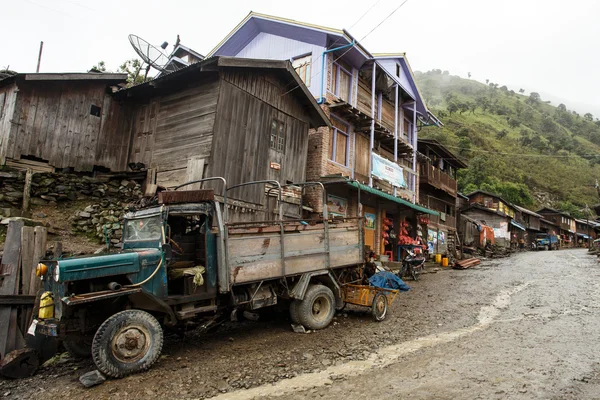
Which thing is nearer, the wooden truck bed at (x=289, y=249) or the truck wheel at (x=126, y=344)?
the truck wheel at (x=126, y=344)

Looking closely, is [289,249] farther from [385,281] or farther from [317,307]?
[385,281]

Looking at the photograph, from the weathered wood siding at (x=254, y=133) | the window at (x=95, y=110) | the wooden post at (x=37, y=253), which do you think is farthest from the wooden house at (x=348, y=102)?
the wooden post at (x=37, y=253)

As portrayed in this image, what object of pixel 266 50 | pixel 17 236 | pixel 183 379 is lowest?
pixel 183 379

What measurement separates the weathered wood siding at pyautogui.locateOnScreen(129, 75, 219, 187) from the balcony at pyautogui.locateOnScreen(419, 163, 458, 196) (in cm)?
1693

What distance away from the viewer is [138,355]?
5.18 m

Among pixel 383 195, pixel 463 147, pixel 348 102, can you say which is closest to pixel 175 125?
pixel 348 102

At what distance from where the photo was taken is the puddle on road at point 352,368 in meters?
4.70

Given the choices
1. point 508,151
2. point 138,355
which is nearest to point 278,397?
point 138,355

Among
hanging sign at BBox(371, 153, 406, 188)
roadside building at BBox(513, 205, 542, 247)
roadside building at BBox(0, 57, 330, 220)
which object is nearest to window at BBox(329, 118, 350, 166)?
hanging sign at BBox(371, 153, 406, 188)

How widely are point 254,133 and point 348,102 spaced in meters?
6.79

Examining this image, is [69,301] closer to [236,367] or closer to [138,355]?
[138,355]

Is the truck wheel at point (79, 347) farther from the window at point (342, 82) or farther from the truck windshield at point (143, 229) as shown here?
the window at point (342, 82)

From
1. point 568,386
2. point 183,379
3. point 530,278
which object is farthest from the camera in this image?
point 530,278

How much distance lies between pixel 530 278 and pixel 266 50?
Answer: 1554cm
